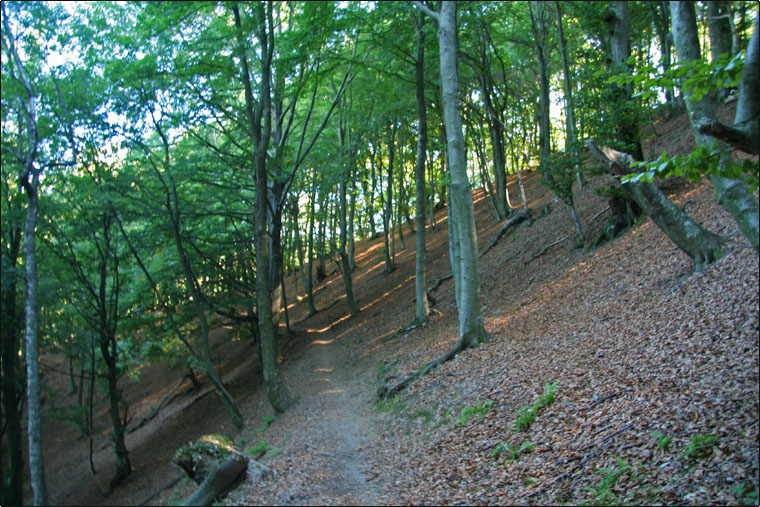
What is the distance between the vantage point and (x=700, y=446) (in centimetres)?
376

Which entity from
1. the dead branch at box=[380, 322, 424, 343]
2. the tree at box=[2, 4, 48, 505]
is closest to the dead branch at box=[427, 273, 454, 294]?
the dead branch at box=[380, 322, 424, 343]

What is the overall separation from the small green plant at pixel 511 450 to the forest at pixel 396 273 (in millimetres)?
38

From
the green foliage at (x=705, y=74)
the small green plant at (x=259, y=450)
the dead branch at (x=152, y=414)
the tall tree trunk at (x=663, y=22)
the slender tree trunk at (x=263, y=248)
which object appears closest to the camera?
the green foliage at (x=705, y=74)

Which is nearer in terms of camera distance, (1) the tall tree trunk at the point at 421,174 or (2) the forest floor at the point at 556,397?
(2) the forest floor at the point at 556,397

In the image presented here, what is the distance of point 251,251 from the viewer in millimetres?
16891

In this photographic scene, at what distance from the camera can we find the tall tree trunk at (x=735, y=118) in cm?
313

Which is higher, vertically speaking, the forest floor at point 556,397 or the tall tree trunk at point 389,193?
the tall tree trunk at point 389,193

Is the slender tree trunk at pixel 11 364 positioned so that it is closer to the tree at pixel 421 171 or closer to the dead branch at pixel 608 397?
the tree at pixel 421 171

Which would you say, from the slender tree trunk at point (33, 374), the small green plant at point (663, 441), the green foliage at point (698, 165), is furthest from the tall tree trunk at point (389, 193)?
the green foliage at point (698, 165)

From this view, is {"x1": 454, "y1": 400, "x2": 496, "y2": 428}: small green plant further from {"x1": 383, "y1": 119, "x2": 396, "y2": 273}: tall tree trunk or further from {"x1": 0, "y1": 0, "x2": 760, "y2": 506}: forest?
{"x1": 383, "y1": 119, "x2": 396, "y2": 273}: tall tree trunk

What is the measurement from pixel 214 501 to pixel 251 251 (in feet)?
37.0

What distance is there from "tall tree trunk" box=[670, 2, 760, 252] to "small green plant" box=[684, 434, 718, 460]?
1.53m

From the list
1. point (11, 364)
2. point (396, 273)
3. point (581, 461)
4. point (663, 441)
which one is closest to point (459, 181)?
point (581, 461)

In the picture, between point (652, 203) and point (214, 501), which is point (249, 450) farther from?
point (652, 203)
